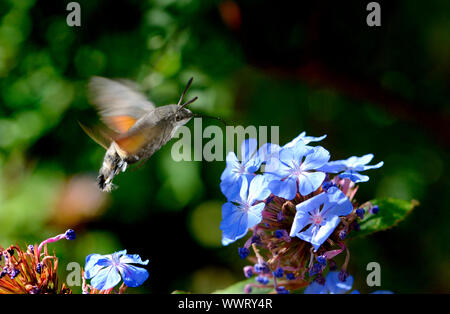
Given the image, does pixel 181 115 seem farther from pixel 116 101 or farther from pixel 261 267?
pixel 261 267

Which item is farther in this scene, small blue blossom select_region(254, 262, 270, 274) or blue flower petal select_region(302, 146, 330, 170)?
small blue blossom select_region(254, 262, 270, 274)

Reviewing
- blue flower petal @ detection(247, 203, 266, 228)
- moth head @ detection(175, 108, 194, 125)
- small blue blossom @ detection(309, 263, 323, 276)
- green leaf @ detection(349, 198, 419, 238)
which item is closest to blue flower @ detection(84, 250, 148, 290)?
blue flower petal @ detection(247, 203, 266, 228)

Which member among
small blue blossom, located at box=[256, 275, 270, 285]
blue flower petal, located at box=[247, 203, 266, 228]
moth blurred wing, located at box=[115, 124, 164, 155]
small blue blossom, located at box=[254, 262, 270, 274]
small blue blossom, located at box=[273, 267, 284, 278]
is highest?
moth blurred wing, located at box=[115, 124, 164, 155]

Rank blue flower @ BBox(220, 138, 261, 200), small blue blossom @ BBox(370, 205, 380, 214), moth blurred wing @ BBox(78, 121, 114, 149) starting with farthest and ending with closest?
moth blurred wing @ BBox(78, 121, 114, 149) → small blue blossom @ BBox(370, 205, 380, 214) → blue flower @ BBox(220, 138, 261, 200)

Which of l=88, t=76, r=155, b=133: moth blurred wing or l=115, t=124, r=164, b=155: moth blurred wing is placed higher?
l=88, t=76, r=155, b=133: moth blurred wing

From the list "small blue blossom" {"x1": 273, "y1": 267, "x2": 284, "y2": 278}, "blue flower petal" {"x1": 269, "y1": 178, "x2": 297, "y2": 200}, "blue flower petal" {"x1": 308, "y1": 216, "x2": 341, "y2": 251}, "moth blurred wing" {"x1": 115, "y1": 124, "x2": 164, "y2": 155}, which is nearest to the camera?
"blue flower petal" {"x1": 308, "y1": 216, "x2": 341, "y2": 251}

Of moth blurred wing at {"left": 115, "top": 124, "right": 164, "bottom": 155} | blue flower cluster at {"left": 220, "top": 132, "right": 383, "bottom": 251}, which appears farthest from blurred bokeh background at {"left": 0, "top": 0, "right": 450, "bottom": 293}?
blue flower cluster at {"left": 220, "top": 132, "right": 383, "bottom": 251}

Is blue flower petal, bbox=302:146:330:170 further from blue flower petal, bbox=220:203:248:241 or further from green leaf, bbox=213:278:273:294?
green leaf, bbox=213:278:273:294

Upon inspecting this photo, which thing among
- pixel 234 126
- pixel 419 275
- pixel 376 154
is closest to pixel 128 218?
pixel 234 126

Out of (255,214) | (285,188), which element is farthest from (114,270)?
(285,188)
